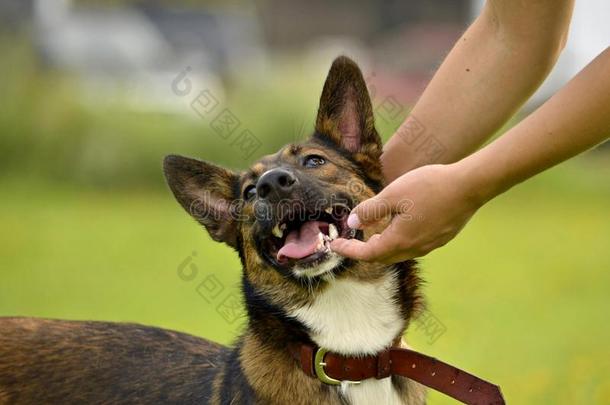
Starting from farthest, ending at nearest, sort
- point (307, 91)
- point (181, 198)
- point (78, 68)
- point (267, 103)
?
point (78, 68)
point (307, 91)
point (267, 103)
point (181, 198)

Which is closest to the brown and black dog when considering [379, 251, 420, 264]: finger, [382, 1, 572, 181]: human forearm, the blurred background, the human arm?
[382, 1, 572, 181]: human forearm

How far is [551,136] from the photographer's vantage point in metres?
3.42

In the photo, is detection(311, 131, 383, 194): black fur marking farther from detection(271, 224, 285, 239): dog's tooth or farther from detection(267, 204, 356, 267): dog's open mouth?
detection(271, 224, 285, 239): dog's tooth

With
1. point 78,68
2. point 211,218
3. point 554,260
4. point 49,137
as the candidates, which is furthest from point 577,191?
point 78,68

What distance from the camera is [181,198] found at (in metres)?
4.86

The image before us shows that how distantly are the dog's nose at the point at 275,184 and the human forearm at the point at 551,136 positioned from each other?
37.9 inches

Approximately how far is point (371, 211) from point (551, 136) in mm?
627

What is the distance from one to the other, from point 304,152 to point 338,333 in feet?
2.74

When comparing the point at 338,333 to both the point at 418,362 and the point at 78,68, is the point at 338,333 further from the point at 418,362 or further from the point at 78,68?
the point at 78,68

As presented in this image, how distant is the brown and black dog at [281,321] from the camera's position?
14.0 ft

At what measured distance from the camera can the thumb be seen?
3621 mm

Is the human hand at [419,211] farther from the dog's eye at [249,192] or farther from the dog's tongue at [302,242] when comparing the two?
the dog's eye at [249,192]

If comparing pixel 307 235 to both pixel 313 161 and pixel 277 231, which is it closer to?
pixel 277 231

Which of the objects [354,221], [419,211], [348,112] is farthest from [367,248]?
[348,112]
